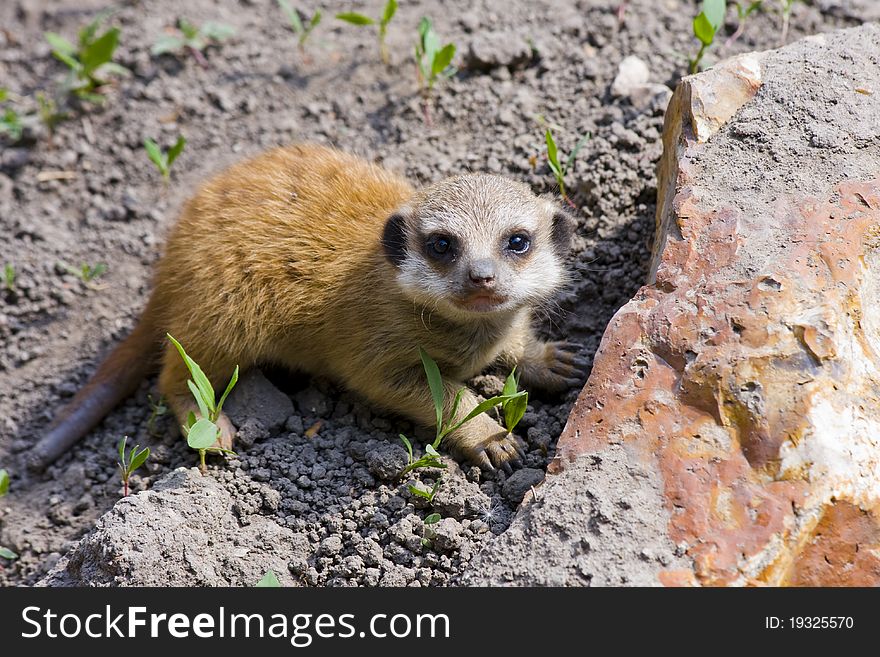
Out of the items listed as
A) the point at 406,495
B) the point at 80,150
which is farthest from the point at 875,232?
the point at 80,150

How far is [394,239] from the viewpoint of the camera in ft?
15.6

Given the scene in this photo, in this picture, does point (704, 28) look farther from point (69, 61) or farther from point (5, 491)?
point (5, 491)

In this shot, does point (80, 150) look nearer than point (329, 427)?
No

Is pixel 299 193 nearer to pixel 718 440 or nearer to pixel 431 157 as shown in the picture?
pixel 431 157

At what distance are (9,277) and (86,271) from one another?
0.50m

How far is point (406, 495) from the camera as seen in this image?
4.27 metres

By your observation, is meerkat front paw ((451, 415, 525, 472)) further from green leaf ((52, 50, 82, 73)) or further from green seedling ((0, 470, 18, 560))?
green leaf ((52, 50, 82, 73))

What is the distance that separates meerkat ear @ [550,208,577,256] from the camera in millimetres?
4918

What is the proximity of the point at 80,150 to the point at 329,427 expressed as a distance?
11.0ft

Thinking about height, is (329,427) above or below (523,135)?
below

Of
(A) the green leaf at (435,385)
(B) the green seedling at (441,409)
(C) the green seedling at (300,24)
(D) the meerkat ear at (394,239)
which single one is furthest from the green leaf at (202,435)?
(C) the green seedling at (300,24)

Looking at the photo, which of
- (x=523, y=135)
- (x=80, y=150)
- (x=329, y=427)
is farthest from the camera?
(x=80, y=150)

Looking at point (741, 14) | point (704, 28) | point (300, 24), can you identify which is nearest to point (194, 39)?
point (300, 24)

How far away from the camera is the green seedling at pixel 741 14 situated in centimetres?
583
